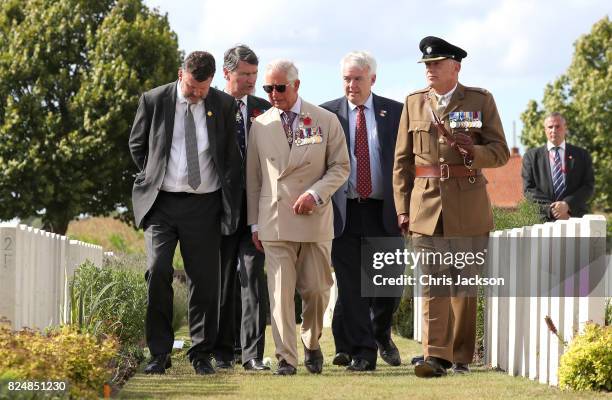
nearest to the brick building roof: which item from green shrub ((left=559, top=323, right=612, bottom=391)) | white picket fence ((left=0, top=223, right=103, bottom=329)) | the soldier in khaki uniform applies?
white picket fence ((left=0, top=223, right=103, bottom=329))

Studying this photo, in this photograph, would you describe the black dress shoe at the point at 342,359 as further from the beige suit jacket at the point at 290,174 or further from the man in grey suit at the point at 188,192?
the beige suit jacket at the point at 290,174

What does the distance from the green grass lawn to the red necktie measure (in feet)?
4.98

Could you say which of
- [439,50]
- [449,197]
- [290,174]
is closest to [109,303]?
[290,174]

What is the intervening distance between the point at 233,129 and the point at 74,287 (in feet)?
7.57

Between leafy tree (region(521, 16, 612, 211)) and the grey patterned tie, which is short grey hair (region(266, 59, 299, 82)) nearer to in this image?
the grey patterned tie

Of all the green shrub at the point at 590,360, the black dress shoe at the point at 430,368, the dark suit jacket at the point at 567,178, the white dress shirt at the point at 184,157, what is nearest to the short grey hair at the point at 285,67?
the white dress shirt at the point at 184,157

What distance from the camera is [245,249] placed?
33.4 feet

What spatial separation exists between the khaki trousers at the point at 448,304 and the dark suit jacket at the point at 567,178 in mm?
4893

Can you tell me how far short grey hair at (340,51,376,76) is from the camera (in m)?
10.7

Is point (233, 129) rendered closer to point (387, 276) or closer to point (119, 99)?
point (387, 276)

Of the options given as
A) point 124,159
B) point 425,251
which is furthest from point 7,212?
point 425,251

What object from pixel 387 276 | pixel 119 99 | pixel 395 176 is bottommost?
pixel 387 276

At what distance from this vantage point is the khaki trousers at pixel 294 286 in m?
9.54

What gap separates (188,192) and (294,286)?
1.06 m
